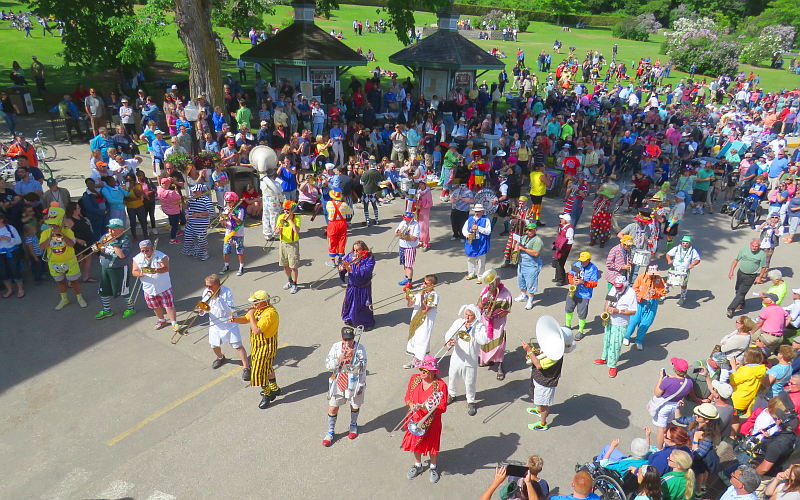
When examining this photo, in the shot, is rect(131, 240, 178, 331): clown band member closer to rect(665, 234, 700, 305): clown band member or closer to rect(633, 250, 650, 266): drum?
rect(633, 250, 650, 266): drum

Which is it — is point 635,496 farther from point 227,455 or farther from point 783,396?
point 227,455

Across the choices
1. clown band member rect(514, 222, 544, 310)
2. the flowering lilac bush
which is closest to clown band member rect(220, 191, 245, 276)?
clown band member rect(514, 222, 544, 310)

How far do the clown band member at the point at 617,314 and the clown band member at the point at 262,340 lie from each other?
497cm

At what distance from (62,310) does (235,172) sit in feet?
18.3

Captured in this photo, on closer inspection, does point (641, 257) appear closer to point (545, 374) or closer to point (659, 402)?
point (659, 402)

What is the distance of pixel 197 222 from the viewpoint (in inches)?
434

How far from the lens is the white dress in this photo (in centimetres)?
755

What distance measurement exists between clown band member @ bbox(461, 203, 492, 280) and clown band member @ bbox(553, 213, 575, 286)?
4.48 feet

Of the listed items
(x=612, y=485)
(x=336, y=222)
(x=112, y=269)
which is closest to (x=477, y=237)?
(x=336, y=222)

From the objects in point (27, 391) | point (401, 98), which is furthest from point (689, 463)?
point (401, 98)

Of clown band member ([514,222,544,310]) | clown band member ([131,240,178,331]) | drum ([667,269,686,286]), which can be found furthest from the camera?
drum ([667,269,686,286])

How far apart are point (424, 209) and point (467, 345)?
16.8 feet

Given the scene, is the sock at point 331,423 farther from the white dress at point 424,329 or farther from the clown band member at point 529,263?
the clown band member at point 529,263

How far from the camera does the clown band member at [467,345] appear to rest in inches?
275
